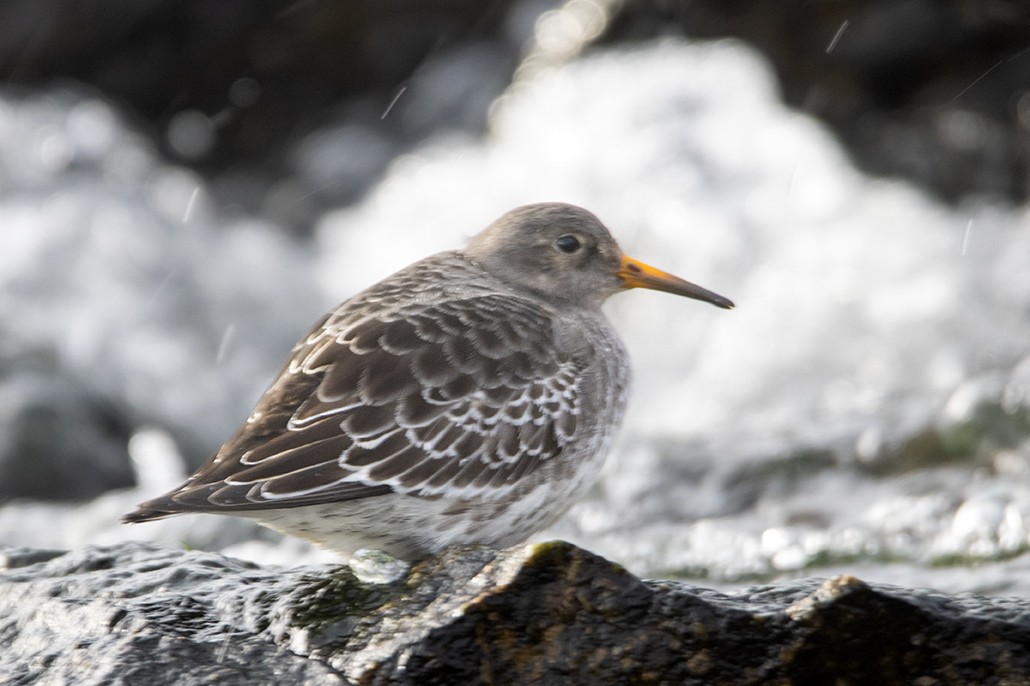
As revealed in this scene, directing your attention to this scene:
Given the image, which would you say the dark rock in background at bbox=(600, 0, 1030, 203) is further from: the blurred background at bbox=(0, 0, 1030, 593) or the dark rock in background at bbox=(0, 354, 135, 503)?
the dark rock in background at bbox=(0, 354, 135, 503)

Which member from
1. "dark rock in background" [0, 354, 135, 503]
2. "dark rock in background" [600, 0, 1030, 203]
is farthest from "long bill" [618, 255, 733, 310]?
"dark rock in background" [600, 0, 1030, 203]

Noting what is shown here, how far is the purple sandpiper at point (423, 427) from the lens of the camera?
4293 mm

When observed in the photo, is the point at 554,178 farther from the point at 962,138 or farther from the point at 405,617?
the point at 405,617

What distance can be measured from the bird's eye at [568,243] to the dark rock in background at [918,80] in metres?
6.45

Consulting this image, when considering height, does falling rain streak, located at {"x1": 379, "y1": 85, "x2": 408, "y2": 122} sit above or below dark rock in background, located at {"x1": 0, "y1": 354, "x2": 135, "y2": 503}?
above

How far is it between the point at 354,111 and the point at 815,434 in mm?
7433

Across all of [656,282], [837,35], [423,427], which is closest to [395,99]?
[837,35]

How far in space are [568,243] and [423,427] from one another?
5.09 ft

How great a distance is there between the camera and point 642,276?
5.96 m

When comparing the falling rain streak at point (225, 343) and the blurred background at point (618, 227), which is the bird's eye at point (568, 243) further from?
the falling rain streak at point (225, 343)

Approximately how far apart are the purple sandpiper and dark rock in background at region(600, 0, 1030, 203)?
695 cm

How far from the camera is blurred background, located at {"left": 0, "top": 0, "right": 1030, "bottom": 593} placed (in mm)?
7414

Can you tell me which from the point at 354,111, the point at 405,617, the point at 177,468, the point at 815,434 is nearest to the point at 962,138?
the point at 815,434

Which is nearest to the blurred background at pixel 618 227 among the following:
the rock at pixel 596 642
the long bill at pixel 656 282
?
the long bill at pixel 656 282
